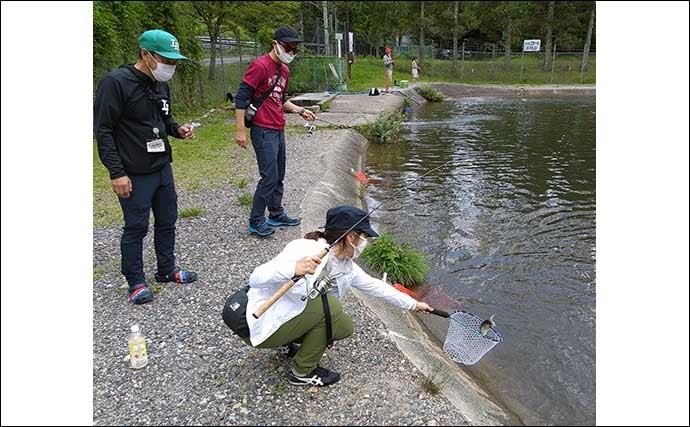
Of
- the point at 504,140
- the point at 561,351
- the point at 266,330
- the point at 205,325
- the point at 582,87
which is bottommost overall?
the point at 561,351

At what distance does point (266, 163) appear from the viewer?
5336mm

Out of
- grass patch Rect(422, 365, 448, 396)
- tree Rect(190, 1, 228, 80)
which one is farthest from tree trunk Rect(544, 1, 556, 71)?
grass patch Rect(422, 365, 448, 396)

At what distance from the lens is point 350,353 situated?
3527mm

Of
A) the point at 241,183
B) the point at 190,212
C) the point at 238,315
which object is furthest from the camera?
the point at 241,183

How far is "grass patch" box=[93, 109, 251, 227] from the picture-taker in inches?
261

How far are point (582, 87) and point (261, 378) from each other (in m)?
27.4

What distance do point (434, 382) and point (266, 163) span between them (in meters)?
3.03

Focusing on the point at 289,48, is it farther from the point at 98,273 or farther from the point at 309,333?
the point at 309,333

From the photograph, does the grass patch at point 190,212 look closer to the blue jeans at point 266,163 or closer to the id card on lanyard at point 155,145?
the blue jeans at point 266,163

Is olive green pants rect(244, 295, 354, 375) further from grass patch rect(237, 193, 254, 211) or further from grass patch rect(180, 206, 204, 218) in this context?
grass patch rect(237, 193, 254, 211)

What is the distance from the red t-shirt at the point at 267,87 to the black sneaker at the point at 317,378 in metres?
2.89

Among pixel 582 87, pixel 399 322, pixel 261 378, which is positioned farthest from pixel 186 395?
pixel 582 87

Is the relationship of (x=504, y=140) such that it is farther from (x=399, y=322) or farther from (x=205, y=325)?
(x=205, y=325)

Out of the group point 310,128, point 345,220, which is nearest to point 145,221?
point 345,220
